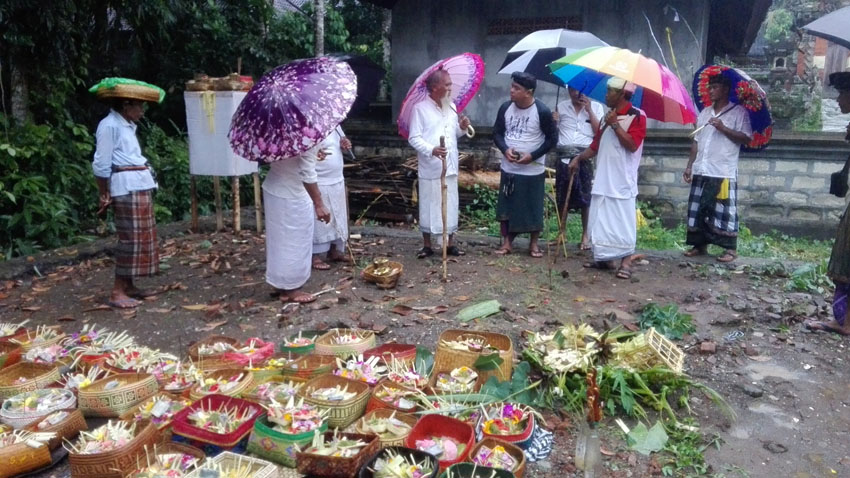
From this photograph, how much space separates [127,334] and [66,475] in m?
1.86

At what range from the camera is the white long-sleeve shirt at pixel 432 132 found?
634 centimetres

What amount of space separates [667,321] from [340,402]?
275 centimetres

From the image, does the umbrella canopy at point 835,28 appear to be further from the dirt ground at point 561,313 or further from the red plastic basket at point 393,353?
the red plastic basket at point 393,353

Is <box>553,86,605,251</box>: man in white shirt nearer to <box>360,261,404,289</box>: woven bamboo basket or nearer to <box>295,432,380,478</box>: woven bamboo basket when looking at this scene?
<box>360,261,404,289</box>: woven bamboo basket

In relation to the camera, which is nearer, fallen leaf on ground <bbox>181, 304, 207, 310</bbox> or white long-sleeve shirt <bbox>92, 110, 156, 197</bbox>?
white long-sleeve shirt <bbox>92, 110, 156, 197</bbox>

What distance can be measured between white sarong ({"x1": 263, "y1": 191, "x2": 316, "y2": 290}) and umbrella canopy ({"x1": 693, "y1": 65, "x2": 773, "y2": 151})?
410 centimetres

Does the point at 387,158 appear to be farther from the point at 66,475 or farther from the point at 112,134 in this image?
the point at 66,475

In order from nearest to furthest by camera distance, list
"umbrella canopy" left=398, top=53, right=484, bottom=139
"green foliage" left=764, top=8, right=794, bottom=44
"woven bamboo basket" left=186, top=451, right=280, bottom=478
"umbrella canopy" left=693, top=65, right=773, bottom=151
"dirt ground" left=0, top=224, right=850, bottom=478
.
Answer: "woven bamboo basket" left=186, top=451, right=280, bottom=478
"dirt ground" left=0, top=224, right=850, bottom=478
"umbrella canopy" left=693, top=65, right=773, bottom=151
"umbrella canopy" left=398, top=53, right=484, bottom=139
"green foliage" left=764, top=8, right=794, bottom=44

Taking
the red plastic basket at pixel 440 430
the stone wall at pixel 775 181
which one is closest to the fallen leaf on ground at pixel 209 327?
the red plastic basket at pixel 440 430

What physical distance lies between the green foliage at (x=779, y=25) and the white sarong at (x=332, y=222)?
20.0 m

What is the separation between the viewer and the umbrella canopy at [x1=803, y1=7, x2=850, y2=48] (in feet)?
13.5

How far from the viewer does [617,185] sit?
604 centimetres

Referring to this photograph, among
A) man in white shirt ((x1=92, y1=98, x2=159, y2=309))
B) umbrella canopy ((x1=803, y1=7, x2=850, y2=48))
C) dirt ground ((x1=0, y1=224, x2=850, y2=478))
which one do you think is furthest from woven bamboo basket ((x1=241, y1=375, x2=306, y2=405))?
umbrella canopy ((x1=803, y1=7, x2=850, y2=48))

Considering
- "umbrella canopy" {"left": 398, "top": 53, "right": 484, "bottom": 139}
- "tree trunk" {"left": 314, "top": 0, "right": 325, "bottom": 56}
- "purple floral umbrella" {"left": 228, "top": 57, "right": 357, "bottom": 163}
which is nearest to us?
"purple floral umbrella" {"left": 228, "top": 57, "right": 357, "bottom": 163}
